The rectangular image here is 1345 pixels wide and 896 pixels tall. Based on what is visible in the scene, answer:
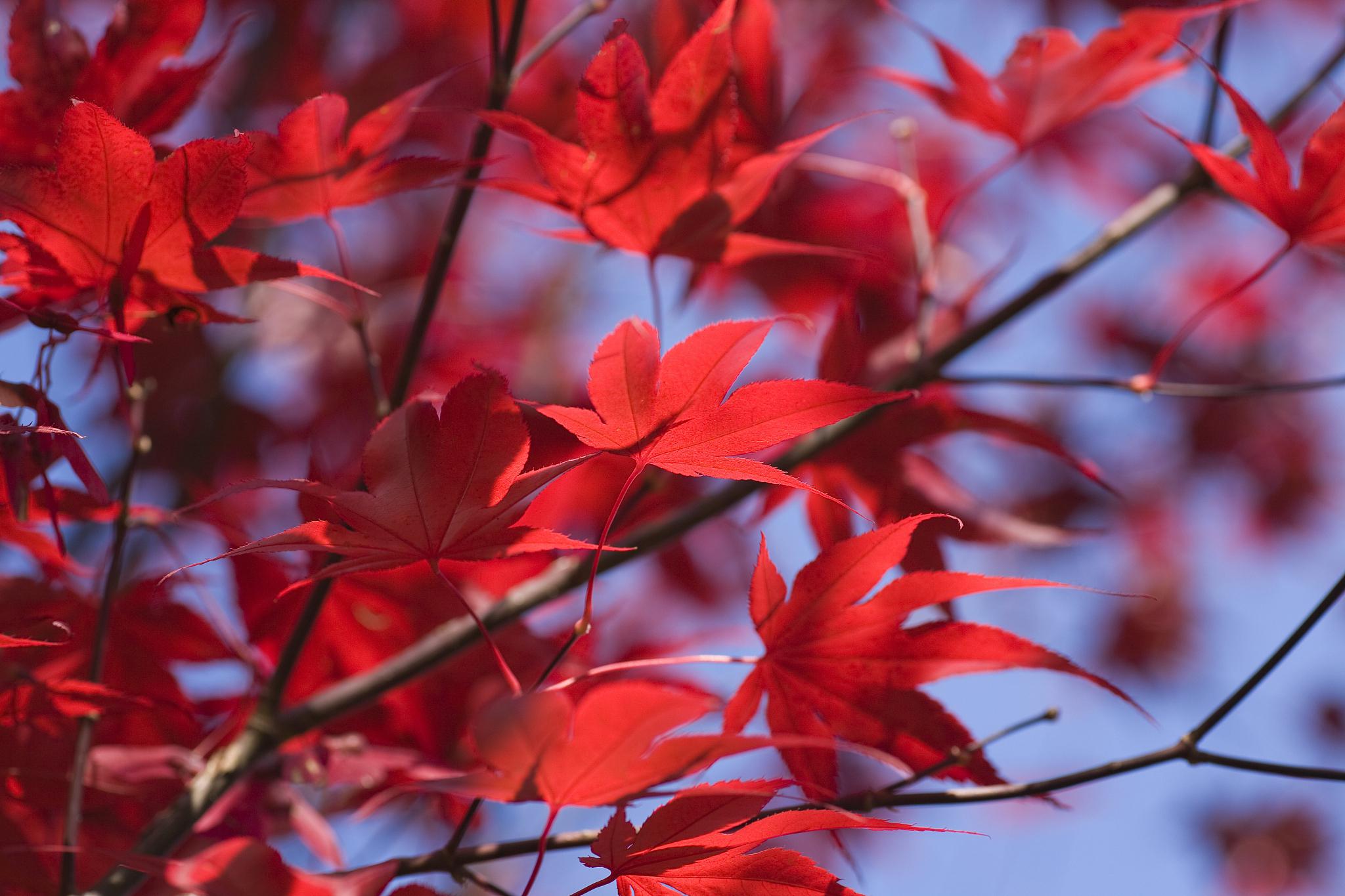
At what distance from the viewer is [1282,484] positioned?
239cm

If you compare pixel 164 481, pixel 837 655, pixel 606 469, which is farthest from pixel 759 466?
pixel 164 481

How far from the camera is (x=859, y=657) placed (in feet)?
1.69

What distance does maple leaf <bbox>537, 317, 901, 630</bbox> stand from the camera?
1.49 feet

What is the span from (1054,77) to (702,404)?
46 centimetres

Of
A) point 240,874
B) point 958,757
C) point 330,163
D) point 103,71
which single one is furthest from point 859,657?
point 103,71

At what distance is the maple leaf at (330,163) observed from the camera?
57 cm

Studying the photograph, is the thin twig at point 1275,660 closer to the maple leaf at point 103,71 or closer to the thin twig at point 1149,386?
the thin twig at point 1149,386

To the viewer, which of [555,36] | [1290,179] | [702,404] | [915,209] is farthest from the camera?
[915,209]

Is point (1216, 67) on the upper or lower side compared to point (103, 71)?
upper

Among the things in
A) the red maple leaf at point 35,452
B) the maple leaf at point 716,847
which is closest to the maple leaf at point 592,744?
the maple leaf at point 716,847

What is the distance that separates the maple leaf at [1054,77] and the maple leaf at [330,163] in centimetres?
36

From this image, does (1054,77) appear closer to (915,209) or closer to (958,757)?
(915,209)

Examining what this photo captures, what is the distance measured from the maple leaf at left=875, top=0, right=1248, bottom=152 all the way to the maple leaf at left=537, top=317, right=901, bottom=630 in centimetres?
38

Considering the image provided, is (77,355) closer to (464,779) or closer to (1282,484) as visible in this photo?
(464,779)
